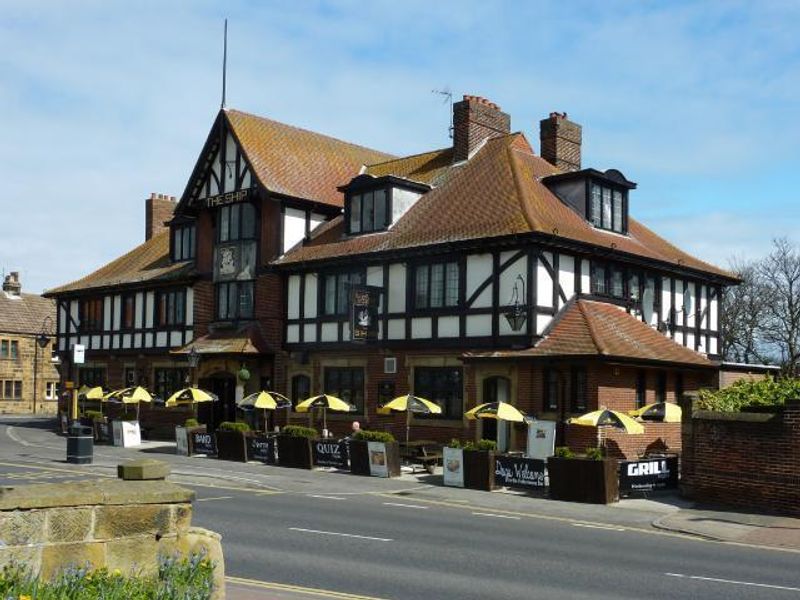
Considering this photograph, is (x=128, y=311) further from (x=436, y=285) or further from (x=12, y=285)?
(x=12, y=285)

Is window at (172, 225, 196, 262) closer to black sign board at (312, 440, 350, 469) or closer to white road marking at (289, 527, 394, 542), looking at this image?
black sign board at (312, 440, 350, 469)

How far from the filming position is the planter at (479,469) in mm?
24000

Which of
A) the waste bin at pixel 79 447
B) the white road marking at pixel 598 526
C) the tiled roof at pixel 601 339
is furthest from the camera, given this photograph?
the waste bin at pixel 79 447

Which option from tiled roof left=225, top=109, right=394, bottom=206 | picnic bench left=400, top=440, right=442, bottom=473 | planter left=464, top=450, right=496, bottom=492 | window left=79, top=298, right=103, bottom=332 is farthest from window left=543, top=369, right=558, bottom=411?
window left=79, top=298, right=103, bottom=332

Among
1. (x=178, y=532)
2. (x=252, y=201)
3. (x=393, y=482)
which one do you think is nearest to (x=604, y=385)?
(x=393, y=482)

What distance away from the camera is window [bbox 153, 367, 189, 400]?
40688mm

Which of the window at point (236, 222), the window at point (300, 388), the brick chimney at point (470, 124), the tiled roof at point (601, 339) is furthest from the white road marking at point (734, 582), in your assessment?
the window at point (236, 222)

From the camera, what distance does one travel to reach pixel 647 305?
3203 cm

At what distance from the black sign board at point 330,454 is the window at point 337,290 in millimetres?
6081

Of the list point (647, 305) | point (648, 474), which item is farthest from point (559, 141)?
point (648, 474)

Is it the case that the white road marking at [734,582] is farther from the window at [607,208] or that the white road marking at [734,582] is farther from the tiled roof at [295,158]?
the tiled roof at [295,158]

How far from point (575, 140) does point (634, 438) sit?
1385 cm

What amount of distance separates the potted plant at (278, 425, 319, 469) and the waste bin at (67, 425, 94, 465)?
18.0ft

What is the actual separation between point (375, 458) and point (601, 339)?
6.95 m
